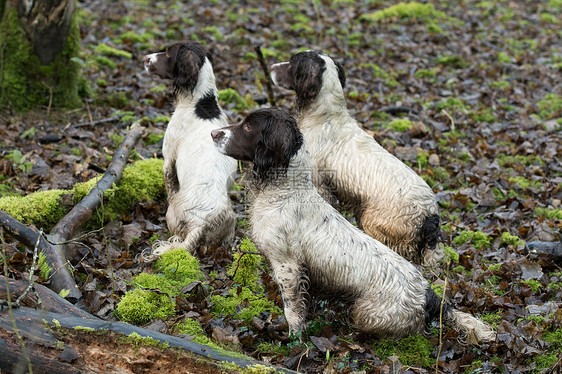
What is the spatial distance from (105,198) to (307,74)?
3.06m

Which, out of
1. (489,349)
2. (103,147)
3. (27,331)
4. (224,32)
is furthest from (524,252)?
(224,32)

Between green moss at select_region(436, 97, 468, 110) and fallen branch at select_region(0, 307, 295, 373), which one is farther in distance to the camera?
green moss at select_region(436, 97, 468, 110)

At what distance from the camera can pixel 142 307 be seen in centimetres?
496

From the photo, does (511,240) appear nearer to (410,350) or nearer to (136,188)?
(410,350)

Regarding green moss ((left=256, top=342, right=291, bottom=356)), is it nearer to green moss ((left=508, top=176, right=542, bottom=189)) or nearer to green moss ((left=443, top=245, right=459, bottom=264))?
green moss ((left=443, top=245, right=459, bottom=264))

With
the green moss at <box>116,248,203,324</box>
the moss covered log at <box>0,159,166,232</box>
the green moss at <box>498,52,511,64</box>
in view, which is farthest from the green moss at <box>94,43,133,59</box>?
the green moss at <box>498,52,511,64</box>

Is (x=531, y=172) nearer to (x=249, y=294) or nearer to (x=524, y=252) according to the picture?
(x=524, y=252)

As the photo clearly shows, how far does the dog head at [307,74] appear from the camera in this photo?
21.1ft

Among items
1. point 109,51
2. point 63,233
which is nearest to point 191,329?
point 63,233

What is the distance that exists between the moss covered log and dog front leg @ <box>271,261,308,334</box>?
2.08 meters

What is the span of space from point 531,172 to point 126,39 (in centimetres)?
1020

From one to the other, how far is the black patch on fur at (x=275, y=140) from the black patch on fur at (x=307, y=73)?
1.61 metres

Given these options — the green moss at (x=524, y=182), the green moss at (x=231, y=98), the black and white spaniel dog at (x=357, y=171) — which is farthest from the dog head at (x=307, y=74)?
the green moss at (x=231, y=98)

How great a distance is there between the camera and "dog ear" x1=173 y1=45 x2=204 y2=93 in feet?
22.5
